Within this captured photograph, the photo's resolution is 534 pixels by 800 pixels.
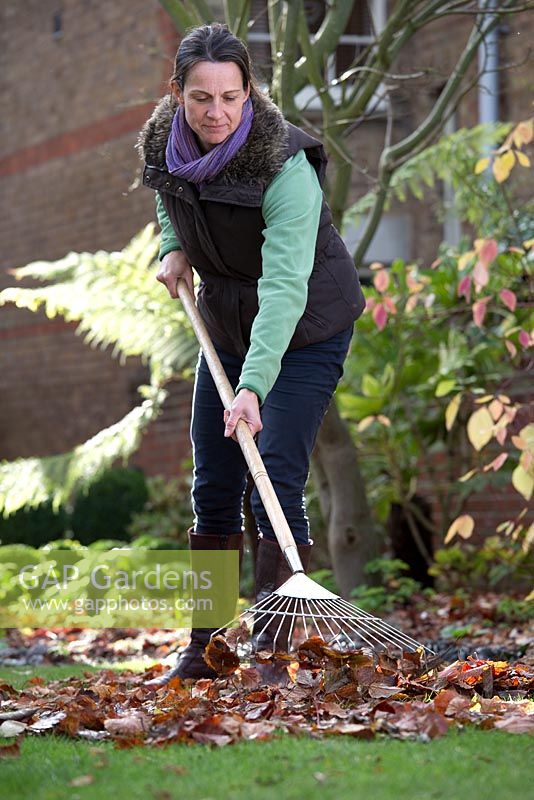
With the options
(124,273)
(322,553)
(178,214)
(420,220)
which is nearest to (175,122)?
(178,214)

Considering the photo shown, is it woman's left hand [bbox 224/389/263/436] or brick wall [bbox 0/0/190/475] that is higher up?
brick wall [bbox 0/0/190/475]

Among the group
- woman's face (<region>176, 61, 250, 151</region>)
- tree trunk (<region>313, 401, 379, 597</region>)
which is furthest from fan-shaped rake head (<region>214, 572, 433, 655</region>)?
tree trunk (<region>313, 401, 379, 597</region>)

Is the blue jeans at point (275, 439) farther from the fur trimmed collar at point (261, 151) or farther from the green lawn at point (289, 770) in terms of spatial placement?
the green lawn at point (289, 770)

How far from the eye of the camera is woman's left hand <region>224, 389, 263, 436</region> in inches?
134

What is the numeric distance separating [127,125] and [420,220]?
9.46 ft

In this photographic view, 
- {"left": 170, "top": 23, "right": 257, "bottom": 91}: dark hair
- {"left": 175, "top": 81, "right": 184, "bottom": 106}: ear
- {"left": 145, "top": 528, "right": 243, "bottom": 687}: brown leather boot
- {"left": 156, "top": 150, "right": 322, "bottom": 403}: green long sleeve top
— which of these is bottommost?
{"left": 145, "top": 528, "right": 243, "bottom": 687}: brown leather boot

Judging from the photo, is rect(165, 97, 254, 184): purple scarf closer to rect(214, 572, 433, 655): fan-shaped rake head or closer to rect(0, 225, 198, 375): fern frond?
rect(214, 572, 433, 655): fan-shaped rake head

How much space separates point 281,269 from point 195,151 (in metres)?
0.48

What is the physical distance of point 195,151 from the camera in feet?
11.9

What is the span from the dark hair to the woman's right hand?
0.67 metres

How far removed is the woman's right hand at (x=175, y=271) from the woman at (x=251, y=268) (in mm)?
125

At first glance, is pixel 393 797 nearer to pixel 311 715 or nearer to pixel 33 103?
pixel 311 715

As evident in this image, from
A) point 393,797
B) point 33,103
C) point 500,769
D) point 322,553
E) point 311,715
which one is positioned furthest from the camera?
point 33,103

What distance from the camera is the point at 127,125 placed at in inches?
441
